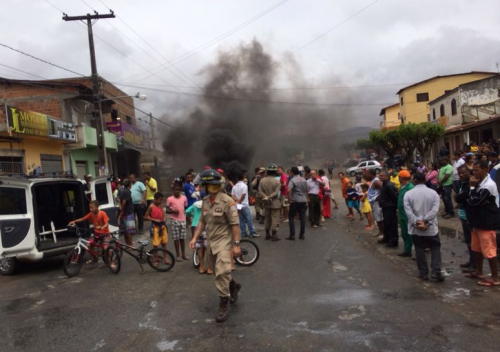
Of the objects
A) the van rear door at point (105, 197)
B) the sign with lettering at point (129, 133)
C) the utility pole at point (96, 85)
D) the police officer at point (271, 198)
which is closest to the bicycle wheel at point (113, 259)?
the van rear door at point (105, 197)

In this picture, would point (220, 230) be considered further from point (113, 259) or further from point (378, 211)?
point (378, 211)

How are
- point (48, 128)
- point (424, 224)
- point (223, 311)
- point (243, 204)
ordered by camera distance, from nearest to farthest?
point (223, 311), point (424, 224), point (243, 204), point (48, 128)

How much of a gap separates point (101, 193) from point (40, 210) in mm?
1247

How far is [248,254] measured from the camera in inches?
277

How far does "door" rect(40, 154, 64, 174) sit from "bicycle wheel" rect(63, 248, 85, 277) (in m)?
11.7

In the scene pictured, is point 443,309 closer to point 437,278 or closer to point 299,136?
point 437,278

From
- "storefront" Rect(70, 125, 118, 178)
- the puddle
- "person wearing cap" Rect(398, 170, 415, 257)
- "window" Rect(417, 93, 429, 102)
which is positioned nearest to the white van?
the puddle

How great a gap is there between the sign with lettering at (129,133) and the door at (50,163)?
5.57 meters

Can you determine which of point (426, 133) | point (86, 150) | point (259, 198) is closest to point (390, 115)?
point (426, 133)

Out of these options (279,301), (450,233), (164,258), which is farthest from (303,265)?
(450,233)

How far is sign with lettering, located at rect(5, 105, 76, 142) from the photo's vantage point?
13609 mm

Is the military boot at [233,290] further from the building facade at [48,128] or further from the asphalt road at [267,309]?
the building facade at [48,128]

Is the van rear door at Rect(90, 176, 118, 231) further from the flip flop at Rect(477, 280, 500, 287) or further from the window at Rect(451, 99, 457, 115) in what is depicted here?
the window at Rect(451, 99, 457, 115)

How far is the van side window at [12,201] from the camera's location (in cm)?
677
